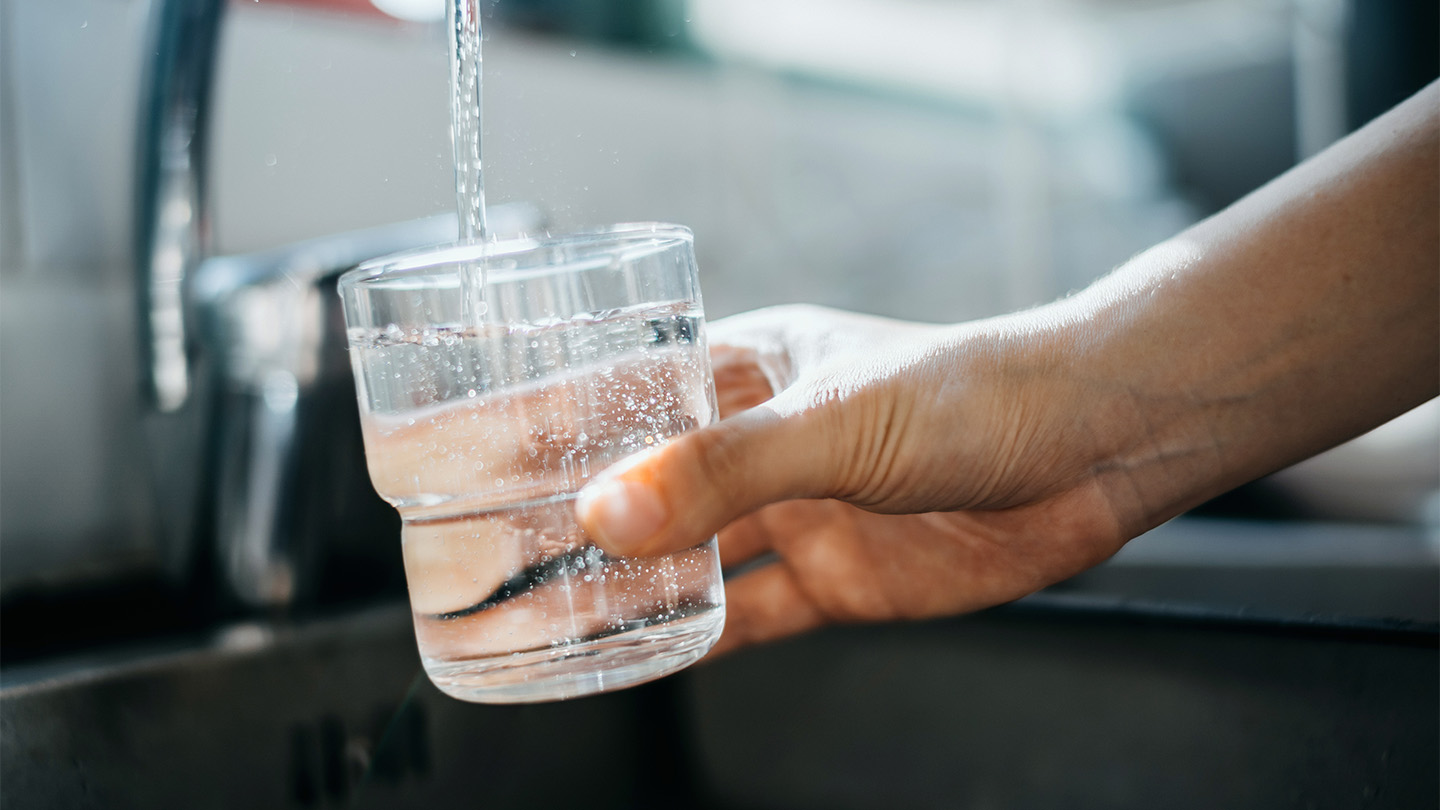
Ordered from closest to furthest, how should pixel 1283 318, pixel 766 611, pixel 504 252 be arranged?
pixel 504 252, pixel 1283 318, pixel 766 611

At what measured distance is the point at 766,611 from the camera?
71 centimetres

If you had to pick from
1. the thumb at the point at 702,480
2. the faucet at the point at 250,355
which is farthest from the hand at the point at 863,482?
the faucet at the point at 250,355

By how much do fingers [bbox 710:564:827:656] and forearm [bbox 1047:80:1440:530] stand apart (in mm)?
229

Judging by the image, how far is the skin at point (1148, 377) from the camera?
1.57ft

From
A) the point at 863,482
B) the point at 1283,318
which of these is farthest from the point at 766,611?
the point at 1283,318

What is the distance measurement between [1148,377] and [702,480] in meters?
0.27

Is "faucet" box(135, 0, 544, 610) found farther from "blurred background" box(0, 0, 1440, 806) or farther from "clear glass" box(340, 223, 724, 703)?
"clear glass" box(340, 223, 724, 703)

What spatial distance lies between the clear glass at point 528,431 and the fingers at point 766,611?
0.86 ft

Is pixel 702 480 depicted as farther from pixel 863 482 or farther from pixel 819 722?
pixel 819 722

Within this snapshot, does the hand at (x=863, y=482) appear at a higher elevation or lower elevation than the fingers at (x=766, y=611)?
higher

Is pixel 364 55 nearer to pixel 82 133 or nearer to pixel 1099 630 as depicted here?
pixel 82 133

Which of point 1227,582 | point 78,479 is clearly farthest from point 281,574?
point 1227,582

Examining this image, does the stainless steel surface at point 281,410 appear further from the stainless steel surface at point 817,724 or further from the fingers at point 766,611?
the fingers at point 766,611

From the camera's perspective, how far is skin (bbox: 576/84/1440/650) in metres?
0.48
